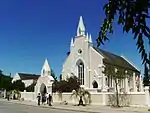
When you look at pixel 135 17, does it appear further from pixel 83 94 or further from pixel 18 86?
pixel 18 86

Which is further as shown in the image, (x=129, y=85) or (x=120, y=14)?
(x=129, y=85)

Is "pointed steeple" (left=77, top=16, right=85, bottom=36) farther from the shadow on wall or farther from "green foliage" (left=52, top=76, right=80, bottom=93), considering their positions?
the shadow on wall

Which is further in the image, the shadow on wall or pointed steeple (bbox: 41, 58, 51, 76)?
pointed steeple (bbox: 41, 58, 51, 76)

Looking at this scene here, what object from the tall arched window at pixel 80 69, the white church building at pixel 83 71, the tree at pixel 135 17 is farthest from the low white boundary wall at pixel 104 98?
the tree at pixel 135 17

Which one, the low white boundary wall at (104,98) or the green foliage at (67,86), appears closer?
the low white boundary wall at (104,98)

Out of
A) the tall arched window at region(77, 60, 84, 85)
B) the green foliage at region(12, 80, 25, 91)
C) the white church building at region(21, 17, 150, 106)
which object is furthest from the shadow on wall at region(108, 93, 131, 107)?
the green foliage at region(12, 80, 25, 91)

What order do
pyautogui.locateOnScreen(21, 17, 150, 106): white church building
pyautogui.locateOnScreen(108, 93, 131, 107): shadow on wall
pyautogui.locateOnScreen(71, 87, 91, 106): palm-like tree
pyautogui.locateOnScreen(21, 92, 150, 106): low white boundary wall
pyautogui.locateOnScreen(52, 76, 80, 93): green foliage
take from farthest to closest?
1. pyautogui.locateOnScreen(21, 17, 150, 106): white church building
2. pyautogui.locateOnScreen(52, 76, 80, 93): green foliage
3. pyautogui.locateOnScreen(71, 87, 91, 106): palm-like tree
4. pyautogui.locateOnScreen(108, 93, 131, 107): shadow on wall
5. pyautogui.locateOnScreen(21, 92, 150, 106): low white boundary wall

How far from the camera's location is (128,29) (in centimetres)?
205

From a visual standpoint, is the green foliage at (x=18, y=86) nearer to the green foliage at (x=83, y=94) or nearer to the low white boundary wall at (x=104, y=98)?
the low white boundary wall at (x=104, y=98)

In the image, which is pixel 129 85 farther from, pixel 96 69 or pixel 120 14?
pixel 120 14

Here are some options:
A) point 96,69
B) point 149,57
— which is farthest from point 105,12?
point 96,69

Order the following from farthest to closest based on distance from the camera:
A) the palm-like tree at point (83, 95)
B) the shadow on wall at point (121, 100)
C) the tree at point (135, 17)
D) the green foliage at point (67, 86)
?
the green foliage at point (67, 86) → the palm-like tree at point (83, 95) → the shadow on wall at point (121, 100) → the tree at point (135, 17)

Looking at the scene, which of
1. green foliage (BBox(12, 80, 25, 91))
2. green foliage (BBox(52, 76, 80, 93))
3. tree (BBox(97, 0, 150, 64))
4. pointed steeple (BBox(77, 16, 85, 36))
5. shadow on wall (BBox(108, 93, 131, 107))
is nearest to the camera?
tree (BBox(97, 0, 150, 64))

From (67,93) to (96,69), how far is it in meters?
10.5
